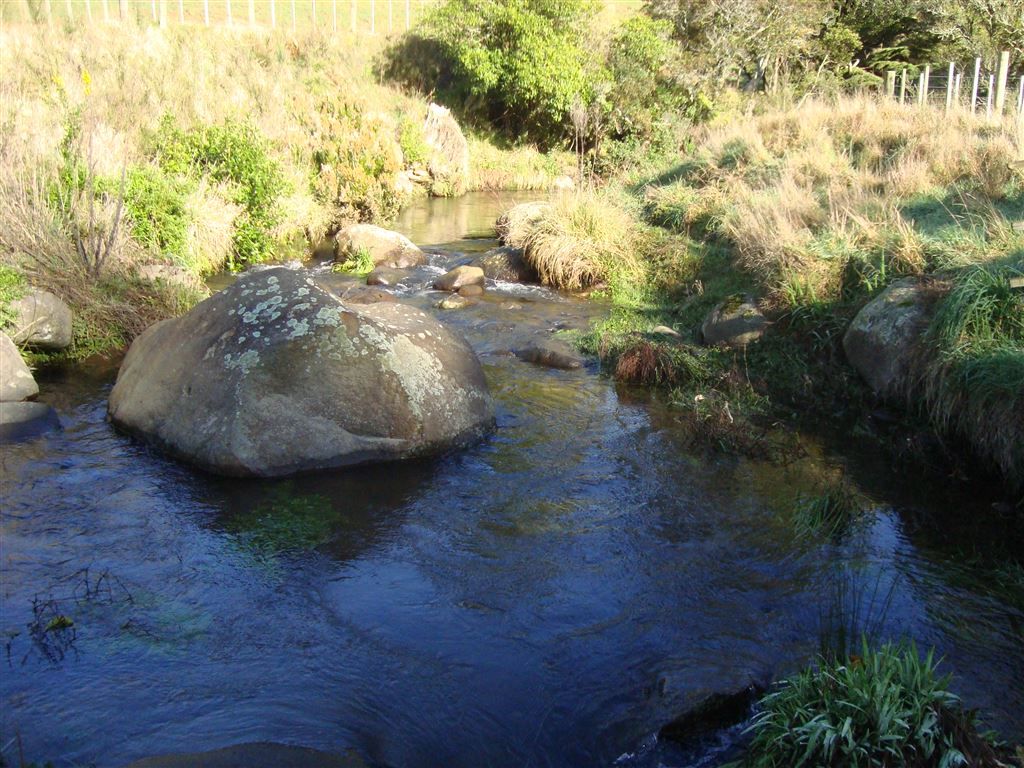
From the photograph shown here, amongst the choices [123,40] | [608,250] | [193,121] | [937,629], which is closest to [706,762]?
[937,629]

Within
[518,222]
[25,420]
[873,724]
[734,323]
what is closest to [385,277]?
[518,222]

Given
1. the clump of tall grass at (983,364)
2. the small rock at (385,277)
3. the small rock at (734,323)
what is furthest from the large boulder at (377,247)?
the clump of tall grass at (983,364)

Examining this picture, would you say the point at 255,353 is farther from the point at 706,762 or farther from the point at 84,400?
the point at 706,762

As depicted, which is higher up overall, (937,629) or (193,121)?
(193,121)

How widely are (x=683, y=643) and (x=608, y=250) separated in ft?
31.9

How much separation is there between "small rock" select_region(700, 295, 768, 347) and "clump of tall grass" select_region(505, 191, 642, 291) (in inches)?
115

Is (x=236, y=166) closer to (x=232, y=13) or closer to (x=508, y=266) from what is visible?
(x=508, y=266)

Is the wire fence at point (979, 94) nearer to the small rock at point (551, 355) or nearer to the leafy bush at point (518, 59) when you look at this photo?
the small rock at point (551, 355)

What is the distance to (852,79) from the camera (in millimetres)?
31203

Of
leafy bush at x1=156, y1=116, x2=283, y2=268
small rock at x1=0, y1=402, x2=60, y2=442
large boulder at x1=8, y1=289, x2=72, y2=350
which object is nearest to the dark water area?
small rock at x1=0, y1=402, x2=60, y2=442

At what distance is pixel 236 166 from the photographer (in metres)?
14.0

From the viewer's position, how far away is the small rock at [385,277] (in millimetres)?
14273

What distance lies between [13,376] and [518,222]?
987cm

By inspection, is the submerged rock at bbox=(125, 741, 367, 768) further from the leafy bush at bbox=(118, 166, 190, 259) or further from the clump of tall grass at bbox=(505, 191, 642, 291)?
the clump of tall grass at bbox=(505, 191, 642, 291)
